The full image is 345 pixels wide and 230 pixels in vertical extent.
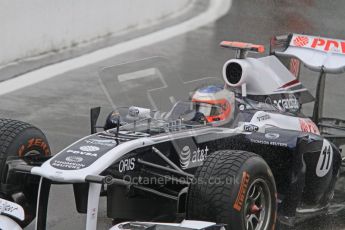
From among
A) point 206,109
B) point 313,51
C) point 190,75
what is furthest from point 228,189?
point 190,75

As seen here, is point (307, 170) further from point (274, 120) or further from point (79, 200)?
point (79, 200)

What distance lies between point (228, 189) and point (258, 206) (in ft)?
1.79

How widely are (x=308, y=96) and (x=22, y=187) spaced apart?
3.41 m

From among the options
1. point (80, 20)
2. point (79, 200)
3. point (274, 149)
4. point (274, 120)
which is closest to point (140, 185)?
point (79, 200)

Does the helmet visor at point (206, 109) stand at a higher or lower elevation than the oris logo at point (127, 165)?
higher

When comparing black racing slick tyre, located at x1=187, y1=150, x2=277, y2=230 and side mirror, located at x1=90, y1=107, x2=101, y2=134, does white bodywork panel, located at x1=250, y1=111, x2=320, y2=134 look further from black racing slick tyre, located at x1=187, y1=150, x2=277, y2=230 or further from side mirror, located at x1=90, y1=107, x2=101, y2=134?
side mirror, located at x1=90, y1=107, x2=101, y2=134

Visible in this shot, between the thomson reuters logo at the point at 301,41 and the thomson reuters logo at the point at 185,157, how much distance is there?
8.65 feet

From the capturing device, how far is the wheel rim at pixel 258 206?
5.84 metres

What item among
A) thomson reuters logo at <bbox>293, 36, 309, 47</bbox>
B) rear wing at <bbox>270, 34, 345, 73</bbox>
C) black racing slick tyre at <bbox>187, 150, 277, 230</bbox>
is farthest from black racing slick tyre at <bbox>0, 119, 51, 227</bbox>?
thomson reuters logo at <bbox>293, 36, 309, 47</bbox>

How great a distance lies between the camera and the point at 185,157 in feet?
20.9

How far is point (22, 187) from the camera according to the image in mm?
5988

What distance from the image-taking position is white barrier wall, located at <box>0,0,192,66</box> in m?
11.3

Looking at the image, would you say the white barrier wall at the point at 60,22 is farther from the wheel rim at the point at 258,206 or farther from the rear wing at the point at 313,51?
the wheel rim at the point at 258,206

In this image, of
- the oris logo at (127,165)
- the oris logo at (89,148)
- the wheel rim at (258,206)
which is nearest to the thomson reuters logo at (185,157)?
A: the oris logo at (127,165)
